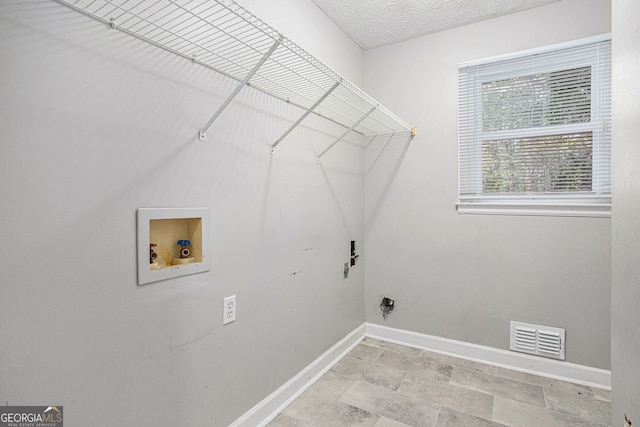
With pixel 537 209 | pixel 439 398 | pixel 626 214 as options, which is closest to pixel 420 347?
pixel 439 398

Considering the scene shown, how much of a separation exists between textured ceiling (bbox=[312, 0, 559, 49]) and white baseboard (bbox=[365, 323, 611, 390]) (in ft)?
7.90

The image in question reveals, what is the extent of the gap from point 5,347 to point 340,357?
2.00 meters

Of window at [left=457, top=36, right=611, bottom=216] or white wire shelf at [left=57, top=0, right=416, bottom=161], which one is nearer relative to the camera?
white wire shelf at [left=57, top=0, right=416, bottom=161]

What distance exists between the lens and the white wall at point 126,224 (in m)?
0.88

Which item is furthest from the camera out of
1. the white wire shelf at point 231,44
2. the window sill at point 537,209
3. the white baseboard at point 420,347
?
the window sill at point 537,209

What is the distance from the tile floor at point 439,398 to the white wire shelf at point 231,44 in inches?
59.6

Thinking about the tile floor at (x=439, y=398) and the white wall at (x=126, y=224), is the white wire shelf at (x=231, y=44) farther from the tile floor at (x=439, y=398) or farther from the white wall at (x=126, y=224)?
the tile floor at (x=439, y=398)

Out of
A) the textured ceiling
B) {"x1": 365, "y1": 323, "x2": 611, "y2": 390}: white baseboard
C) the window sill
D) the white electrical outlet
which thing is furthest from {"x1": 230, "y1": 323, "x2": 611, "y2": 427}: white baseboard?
the textured ceiling

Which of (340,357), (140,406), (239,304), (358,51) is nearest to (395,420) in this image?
(340,357)

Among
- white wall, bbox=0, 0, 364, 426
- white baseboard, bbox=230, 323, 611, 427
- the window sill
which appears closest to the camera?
white wall, bbox=0, 0, 364, 426

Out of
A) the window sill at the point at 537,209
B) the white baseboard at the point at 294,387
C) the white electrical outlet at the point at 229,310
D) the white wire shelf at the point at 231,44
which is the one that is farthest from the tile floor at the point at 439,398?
A: the white wire shelf at the point at 231,44

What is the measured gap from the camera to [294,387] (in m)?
1.94

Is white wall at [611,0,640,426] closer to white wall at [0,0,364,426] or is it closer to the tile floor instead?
the tile floor

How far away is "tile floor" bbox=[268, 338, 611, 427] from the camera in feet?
5.71
